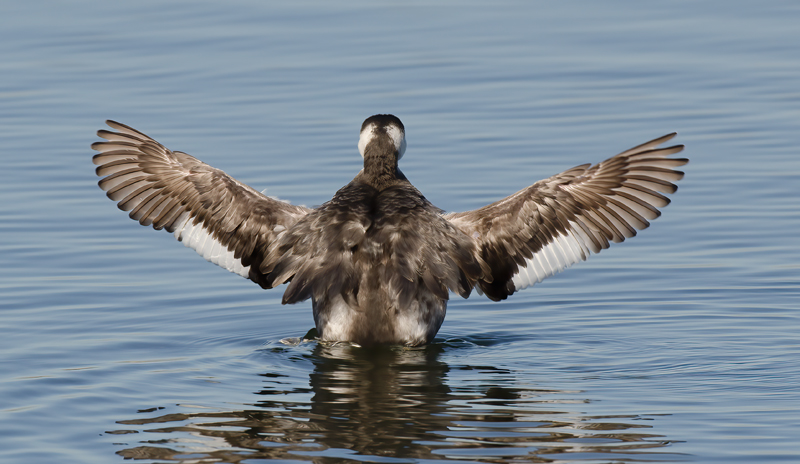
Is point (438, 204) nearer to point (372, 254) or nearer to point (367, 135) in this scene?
point (367, 135)

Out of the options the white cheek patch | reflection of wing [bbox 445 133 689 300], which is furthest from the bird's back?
the white cheek patch

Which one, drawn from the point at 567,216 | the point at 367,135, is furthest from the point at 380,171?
the point at 567,216

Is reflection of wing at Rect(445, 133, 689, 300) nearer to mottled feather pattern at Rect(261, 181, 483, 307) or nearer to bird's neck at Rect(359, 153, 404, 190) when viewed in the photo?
mottled feather pattern at Rect(261, 181, 483, 307)

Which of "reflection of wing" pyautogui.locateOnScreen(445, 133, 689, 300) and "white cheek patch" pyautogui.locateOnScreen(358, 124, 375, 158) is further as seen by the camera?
"white cheek patch" pyautogui.locateOnScreen(358, 124, 375, 158)

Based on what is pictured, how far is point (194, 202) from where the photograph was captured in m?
10.9

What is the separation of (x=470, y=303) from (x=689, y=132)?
205 inches

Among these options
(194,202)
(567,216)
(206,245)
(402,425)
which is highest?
(194,202)

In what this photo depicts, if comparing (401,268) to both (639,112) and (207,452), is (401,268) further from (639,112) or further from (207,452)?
(639,112)

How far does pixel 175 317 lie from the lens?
11211mm

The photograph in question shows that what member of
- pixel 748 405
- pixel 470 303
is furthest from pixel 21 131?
pixel 748 405

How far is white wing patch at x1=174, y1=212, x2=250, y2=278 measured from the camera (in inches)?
427

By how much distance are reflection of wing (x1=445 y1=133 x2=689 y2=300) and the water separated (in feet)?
2.15

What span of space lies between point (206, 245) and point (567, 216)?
3.10 metres

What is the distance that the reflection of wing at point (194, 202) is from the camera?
10.7 metres
